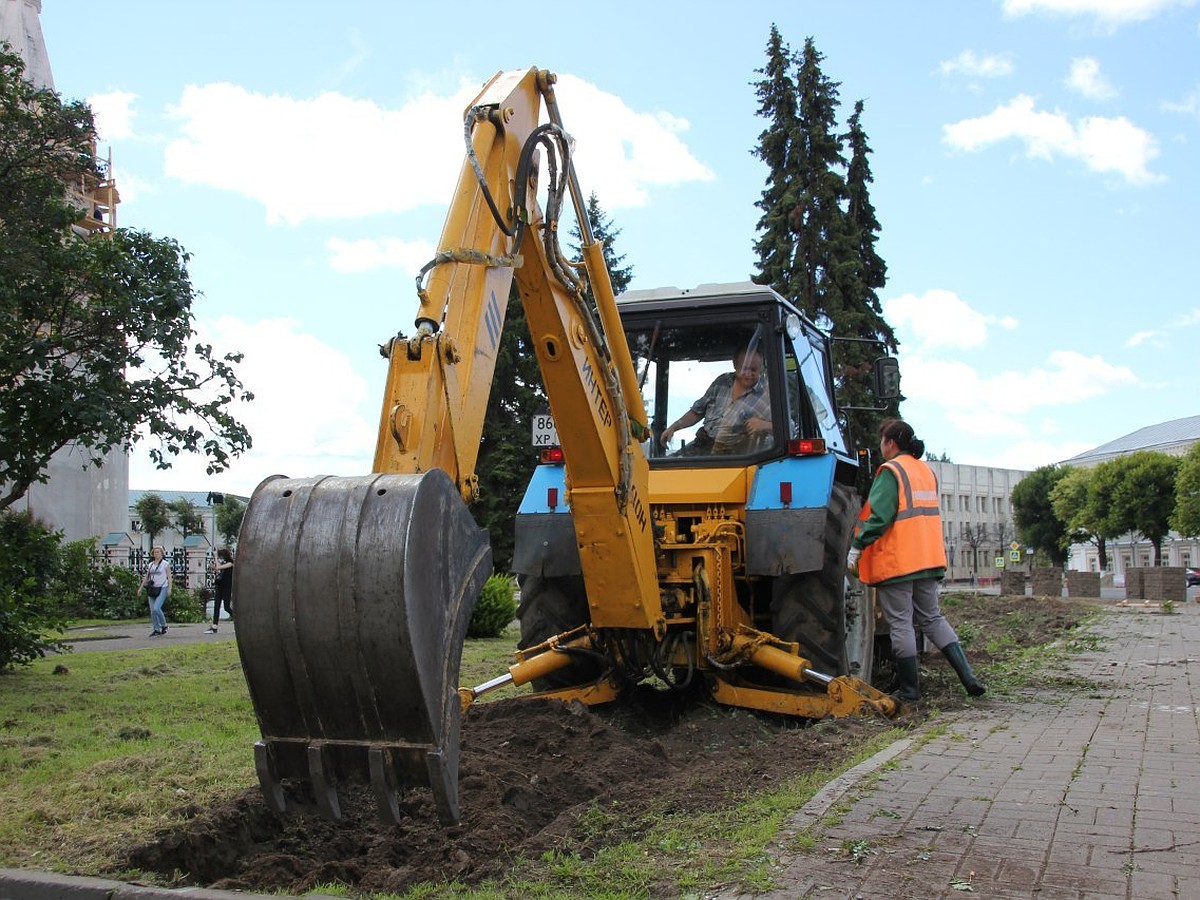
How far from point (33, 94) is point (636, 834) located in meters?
9.60

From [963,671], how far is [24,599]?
8499mm

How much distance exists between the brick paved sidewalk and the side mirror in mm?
2557

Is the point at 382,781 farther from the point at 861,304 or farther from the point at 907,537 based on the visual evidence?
the point at 861,304

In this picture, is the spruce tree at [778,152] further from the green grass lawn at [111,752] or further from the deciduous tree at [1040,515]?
the deciduous tree at [1040,515]

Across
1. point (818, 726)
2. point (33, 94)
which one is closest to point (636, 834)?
point (818, 726)

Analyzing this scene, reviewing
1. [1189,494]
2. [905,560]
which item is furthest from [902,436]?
[1189,494]

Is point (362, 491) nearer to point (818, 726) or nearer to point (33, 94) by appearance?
point (818, 726)

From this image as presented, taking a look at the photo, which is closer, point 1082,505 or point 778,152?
point 778,152

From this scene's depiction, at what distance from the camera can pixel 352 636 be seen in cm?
366

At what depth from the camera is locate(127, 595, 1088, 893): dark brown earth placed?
438 cm

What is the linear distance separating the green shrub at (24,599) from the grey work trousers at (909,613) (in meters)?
7.81

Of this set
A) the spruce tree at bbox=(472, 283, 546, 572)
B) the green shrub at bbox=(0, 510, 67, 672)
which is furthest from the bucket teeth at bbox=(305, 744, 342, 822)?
the spruce tree at bbox=(472, 283, 546, 572)

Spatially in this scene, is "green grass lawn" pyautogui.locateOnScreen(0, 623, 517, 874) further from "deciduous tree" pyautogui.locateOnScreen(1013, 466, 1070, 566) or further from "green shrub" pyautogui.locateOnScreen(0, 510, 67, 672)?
"deciduous tree" pyautogui.locateOnScreen(1013, 466, 1070, 566)

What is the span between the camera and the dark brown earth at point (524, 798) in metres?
4.38
